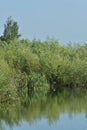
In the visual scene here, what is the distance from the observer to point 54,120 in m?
23.3

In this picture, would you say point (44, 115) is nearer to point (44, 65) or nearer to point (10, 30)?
point (44, 65)

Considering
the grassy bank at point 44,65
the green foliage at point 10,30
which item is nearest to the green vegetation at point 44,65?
the grassy bank at point 44,65

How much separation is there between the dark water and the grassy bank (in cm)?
425

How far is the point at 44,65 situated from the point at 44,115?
19842 mm

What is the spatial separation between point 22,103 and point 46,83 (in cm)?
1200

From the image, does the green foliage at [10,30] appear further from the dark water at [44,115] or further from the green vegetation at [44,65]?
the dark water at [44,115]

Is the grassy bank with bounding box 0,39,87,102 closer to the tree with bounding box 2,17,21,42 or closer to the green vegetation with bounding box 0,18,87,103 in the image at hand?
the green vegetation with bounding box 0,18,87,103

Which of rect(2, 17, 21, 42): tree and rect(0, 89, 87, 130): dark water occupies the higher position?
rect(2, 17, 21, 42): tree

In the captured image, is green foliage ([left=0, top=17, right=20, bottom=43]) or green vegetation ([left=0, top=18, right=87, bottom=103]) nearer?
green vegetation ([left=0, top=18, right=87, bottom=103])

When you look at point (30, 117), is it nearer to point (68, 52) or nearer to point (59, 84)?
point (59, 84)

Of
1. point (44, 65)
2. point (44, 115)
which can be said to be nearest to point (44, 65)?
point (44, 65)

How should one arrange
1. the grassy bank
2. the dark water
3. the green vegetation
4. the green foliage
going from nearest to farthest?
the dark water < the green vegetation < the grassy bank < the green foliage

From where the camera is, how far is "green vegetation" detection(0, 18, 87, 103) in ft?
129

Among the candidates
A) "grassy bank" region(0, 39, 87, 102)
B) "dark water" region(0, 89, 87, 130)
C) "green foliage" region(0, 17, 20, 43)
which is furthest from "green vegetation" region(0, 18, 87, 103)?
"green foliage" region(0, 17, 20, 43)
